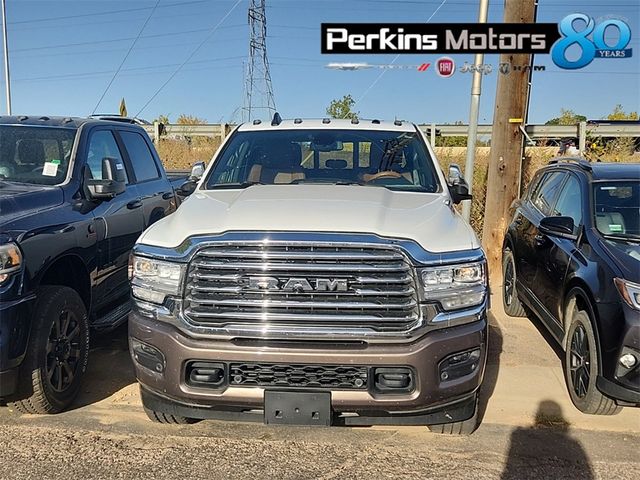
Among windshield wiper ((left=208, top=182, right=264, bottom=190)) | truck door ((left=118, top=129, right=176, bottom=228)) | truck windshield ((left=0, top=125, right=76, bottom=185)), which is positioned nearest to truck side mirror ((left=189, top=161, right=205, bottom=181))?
windshield wiper ((left=208, top=182, right=264, bottom=190))

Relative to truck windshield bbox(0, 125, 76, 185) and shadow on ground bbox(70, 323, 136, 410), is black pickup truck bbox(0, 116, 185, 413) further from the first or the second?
shadow on ground bbox(70, 323, 136, 410)

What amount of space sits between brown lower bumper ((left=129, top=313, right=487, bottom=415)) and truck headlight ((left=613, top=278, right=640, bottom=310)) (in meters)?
1.21

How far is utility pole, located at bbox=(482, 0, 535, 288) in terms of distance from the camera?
26.0 ft

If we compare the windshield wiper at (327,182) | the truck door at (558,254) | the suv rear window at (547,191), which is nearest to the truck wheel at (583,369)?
the truck door at (558,254)

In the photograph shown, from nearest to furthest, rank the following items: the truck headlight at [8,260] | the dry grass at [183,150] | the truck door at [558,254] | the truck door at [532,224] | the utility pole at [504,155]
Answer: the truck headlight at [8,260]
the truck door at [558,254]
the truck door at [532,224]
the utility pole at [504,155]
the dry grass at [183,150]

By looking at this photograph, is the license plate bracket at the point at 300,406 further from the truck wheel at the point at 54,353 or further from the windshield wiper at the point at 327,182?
the windshield wiper at the point at 327,182

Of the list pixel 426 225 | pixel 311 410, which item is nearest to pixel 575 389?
pixel 426 225

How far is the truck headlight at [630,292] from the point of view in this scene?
3.56m

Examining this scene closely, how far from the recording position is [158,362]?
10.0 ft

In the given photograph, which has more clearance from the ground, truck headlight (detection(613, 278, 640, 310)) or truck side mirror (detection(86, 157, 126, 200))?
truck side mirror (detection(86, 157, 126, 200))

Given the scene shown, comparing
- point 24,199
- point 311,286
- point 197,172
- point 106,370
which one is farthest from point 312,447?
point 24,199

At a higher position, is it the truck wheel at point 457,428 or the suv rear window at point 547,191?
the suv rear window at point 547,191

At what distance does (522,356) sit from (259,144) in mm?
3050

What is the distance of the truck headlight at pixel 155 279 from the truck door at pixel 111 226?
5.33ft
